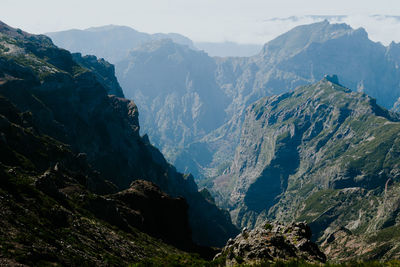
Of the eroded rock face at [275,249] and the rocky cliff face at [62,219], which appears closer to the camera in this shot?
the rocky cliff face at [62,219]

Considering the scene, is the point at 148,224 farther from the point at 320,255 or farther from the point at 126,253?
the point at 320,255

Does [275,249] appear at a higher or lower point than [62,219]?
lower

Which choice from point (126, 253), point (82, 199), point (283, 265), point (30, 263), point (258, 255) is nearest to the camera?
point (30, 263)

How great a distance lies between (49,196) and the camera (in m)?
79.8

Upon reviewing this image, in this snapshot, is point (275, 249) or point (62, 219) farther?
point (62, 219)

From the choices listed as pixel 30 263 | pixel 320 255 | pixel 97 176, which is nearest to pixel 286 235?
pixel 320 255

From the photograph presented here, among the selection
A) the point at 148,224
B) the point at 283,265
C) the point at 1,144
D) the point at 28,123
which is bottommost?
the point at 283,265

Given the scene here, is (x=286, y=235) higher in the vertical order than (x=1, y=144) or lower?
lower

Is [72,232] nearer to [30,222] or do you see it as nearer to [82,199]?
[30,222]

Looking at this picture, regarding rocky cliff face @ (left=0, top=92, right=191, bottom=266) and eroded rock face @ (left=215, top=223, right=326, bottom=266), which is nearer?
rocky cliff face @ (left=0, top=92, right=191, bottom=266)

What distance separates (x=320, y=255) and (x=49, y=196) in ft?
210

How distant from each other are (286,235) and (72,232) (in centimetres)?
4884

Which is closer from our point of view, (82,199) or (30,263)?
(30,263)

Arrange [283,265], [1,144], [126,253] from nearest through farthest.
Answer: [283,265]
[126,253]
[1,144]
